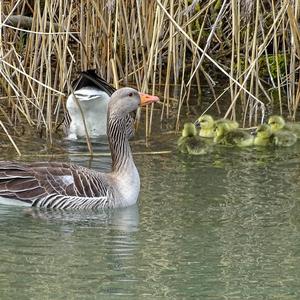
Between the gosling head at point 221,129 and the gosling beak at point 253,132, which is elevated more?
the gosling head at point 221,129

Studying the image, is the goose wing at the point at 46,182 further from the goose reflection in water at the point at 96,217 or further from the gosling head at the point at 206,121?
the gosling head at the point at 206,121

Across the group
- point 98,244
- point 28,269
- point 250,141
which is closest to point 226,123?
point 250,141

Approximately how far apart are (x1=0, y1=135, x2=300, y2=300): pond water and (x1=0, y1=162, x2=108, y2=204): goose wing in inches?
5.6

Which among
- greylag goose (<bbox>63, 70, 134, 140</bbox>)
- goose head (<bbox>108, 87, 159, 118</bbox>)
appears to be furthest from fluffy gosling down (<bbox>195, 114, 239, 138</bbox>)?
goose head (<bbox>108, 87, 159, 118</bbox>)

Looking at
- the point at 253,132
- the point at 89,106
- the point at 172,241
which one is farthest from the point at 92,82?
the point at 172,241

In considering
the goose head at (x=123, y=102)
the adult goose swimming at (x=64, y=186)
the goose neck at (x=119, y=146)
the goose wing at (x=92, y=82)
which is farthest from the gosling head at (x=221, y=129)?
the adult goose swimming at (x=64, y=186)

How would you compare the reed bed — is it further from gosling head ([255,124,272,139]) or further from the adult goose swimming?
the adult goose swimming

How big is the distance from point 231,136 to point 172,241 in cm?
304

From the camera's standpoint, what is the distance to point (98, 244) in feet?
21.9

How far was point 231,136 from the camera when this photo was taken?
9609 millimetres

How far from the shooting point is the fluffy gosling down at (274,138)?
9664 mm

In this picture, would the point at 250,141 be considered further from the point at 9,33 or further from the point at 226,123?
the point at 9,33

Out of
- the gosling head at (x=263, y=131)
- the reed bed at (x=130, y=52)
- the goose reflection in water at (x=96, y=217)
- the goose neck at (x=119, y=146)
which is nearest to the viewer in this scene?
the goose reflection in water at (x=96, y=217)

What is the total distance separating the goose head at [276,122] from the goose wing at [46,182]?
2.49 metres
